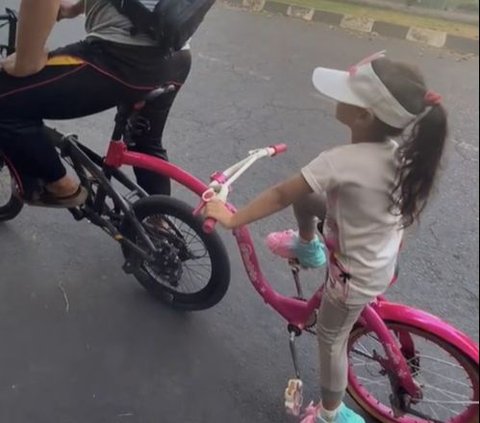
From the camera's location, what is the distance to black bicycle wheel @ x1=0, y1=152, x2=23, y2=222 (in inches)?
94.3

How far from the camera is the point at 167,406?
1.91m

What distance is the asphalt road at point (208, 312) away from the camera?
1.89 meters

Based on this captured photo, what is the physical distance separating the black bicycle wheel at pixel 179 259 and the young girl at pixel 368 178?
511 mm

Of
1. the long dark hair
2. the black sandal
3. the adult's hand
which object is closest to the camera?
the long dark hair

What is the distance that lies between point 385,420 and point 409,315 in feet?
1.36

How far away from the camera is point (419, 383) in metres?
1.83

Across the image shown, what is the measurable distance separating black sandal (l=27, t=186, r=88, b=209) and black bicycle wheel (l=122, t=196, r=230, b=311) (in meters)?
0.17

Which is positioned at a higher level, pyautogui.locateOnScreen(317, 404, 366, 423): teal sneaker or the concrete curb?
the concrete curb

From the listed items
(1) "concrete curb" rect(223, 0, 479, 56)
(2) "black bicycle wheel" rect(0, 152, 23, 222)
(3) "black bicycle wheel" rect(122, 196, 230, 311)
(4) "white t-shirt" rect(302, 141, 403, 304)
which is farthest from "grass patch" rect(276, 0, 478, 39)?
(2) "black bicycle wheel" rect(0, 152, 23, 222)

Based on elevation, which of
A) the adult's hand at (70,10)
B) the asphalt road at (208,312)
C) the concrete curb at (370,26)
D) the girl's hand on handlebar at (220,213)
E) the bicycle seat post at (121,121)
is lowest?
the asphalt road at (208,312)

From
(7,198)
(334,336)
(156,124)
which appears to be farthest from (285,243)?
(7,198)

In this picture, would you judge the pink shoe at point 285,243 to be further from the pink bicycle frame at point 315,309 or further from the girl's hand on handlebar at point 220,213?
the girl's hand on handlebar at point 220,213

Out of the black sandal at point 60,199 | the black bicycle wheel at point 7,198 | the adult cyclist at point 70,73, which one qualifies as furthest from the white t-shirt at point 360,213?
the black bicycle wheel at point 7,198

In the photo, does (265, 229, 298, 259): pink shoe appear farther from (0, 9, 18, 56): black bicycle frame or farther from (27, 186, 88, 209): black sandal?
(0, 9, 18, 56): black bicycle frame
